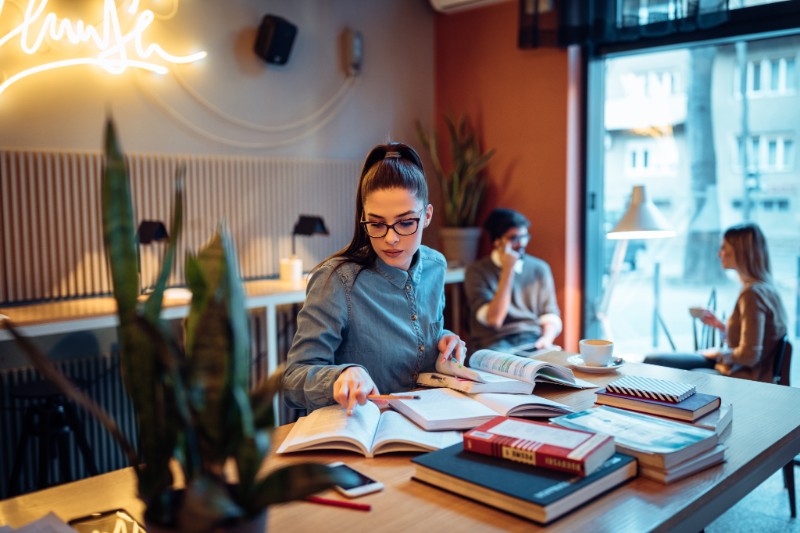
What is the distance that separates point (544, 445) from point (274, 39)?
332cm

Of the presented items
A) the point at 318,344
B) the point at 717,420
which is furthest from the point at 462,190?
the point at 717,420

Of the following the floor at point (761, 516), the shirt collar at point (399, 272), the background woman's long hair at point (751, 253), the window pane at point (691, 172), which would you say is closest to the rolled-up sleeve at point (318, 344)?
the shirt collar at point (399, 272)

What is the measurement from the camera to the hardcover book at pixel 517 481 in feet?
3.49

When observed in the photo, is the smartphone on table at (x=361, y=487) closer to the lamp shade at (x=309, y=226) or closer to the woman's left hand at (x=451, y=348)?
the woman's left hand at (x=451, y=348)

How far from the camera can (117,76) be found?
3494 millimetres

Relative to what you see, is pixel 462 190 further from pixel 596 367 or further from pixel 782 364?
pixel 596 367

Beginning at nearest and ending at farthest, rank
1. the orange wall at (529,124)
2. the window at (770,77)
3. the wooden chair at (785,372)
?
1. the wooden chair at (785,372)
2. the window at (770,77)
3. the orange wall at (529,124)

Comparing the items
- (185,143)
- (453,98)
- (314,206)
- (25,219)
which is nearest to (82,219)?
(25,219)

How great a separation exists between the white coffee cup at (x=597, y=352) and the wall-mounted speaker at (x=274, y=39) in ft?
8.93

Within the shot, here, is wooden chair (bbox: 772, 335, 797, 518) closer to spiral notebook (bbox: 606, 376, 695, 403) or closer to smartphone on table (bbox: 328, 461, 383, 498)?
spiral notebook (bbox: 606, 376, 695, 403)

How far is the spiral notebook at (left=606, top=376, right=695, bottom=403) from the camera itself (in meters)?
1.52

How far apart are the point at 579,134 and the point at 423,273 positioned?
273 centimetres

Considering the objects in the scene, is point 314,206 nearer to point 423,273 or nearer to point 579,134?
point 579,134

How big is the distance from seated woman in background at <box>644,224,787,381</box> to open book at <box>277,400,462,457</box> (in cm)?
213
